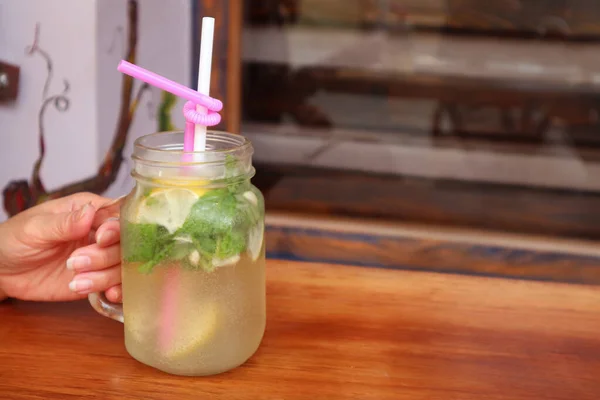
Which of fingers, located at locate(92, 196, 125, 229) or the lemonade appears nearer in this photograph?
the lemonade

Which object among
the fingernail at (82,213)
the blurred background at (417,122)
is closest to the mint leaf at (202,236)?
the fingernail at (82,213)

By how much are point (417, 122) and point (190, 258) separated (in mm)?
1358

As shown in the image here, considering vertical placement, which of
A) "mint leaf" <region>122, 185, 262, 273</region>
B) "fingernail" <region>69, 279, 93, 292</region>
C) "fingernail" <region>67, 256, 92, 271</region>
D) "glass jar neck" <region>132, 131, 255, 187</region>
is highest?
"glass jar neck" <region>132, 131, 255, 187</region>

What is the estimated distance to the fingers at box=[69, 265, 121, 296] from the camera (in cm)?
69

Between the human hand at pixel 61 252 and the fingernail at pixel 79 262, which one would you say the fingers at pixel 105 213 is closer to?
the human hand at pixel 61 252

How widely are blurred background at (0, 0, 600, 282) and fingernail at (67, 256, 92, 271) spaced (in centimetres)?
94

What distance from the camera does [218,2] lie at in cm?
164

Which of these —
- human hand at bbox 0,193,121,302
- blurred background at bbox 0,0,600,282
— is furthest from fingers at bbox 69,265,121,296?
blurred background at bbox 0,0,600,282

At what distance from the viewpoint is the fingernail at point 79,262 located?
0.69 metres

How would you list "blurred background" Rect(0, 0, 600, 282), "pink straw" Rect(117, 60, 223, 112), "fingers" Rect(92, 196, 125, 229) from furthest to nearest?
"blurred background" Rect(0, 0, 600, 282) < "fingers" Rect(92, 196, 125, 229) < "pink straw" Rect(117, 60, 223, 112)

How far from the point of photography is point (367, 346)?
0.70m

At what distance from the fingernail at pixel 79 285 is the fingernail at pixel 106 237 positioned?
42mm

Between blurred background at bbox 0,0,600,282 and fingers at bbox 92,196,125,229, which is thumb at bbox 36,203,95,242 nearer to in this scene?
fingers at bbox 92,196,125,229

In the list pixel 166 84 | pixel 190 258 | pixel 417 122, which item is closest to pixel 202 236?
pixel 190 258
